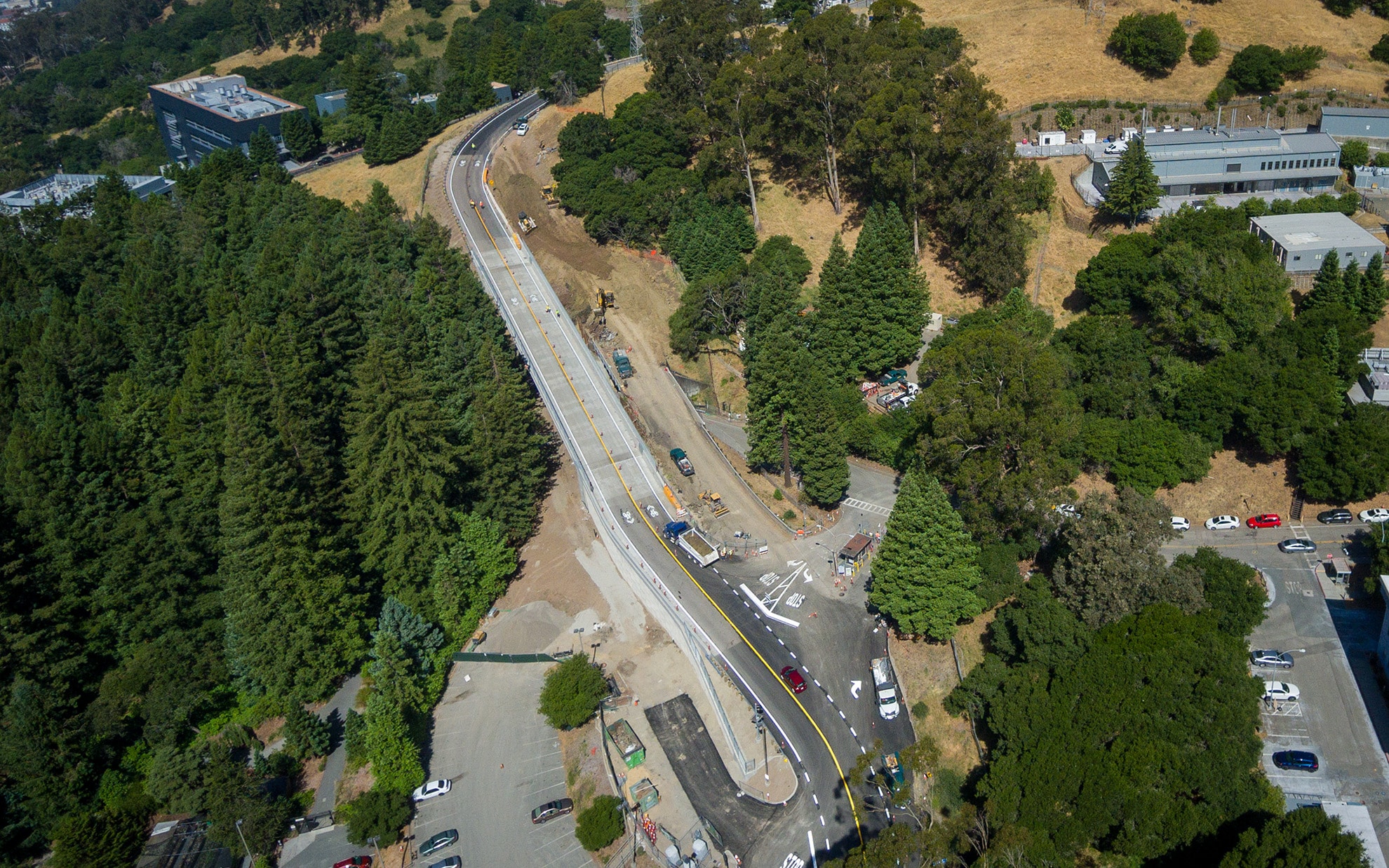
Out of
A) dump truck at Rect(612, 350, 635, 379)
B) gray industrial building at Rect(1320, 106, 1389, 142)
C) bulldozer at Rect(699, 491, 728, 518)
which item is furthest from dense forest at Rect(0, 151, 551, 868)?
gray industrial building at Rect(1320, 106, 1389, 142)

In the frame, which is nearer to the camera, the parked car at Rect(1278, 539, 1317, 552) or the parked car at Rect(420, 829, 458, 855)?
the parked car at Rect(420, 829, 458, 855)

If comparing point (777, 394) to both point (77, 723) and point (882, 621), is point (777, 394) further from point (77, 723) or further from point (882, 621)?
point (77, 723)

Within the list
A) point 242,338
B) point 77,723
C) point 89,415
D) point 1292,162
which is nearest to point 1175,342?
point 1292,162

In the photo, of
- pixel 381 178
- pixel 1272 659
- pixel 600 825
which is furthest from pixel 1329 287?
pixel 381 178

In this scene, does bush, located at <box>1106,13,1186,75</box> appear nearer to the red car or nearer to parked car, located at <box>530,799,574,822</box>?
the red car

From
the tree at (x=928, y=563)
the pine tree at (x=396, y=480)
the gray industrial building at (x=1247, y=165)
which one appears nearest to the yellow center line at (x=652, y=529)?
the tree at (x=928, y=563)

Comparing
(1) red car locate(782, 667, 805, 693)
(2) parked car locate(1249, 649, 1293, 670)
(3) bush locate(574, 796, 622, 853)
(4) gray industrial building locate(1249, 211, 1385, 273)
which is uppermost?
(4) gray industrial building locate(1249, 211, 1385, 273)
